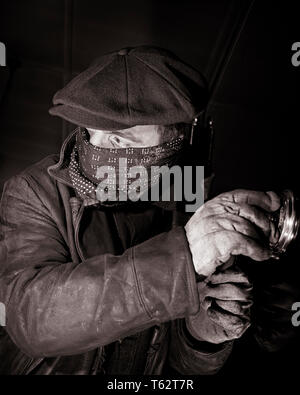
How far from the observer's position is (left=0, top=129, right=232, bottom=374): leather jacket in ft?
2.50

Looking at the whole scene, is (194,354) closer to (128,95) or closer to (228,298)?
(228,298)

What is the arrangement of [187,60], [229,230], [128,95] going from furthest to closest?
[187,60] < [128,95] < [229,230]

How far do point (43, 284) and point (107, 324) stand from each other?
24 centimetres

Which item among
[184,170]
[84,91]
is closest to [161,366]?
[184,170]

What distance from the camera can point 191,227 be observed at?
0.82 m

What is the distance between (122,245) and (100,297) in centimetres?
53

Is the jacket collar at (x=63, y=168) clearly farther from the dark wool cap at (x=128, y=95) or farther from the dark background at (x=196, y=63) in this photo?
the dark background at (x=196, y=63)

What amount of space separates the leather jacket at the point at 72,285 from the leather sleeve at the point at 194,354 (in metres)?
0.42

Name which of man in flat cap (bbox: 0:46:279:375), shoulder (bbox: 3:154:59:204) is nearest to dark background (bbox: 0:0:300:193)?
man in flat cap (bbox: 0:46:279:375)

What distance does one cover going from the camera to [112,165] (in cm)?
113

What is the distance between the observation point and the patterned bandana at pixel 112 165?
1.13m
